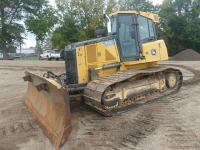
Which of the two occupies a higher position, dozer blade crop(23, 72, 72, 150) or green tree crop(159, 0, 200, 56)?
green tree crop(159, 0, 200, 56)

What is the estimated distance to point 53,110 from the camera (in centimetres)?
555

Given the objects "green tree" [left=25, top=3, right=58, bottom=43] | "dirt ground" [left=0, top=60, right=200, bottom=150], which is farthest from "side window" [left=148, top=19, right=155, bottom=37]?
"green tree" [left=25, top=3, right=58, bottom=43]

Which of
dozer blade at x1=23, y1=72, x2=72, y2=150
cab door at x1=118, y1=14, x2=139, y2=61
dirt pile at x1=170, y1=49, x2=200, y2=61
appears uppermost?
cab door at x1=118, y1=14, x2=139, y2=61

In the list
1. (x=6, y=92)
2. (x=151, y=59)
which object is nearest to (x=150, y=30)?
(x=151, y=59)

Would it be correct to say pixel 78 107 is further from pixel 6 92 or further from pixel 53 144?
pixel 6 92

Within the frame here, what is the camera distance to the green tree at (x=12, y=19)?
38531mm

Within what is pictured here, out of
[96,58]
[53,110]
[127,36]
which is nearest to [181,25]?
[127,36]

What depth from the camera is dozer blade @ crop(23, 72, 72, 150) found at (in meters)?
4.88

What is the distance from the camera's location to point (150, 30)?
8.12 metres

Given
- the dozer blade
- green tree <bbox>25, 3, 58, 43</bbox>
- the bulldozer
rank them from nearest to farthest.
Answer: the dozer blade → the bulldozer → green tree <bbox>25, 3, 58, 43</bbox>

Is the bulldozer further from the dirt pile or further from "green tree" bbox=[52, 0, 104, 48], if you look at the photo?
"green tree" bbox=[52, 0, 104, 48]

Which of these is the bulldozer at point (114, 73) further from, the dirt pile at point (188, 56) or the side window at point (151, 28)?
the dirt pile at point (188, 56)

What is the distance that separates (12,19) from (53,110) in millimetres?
38006

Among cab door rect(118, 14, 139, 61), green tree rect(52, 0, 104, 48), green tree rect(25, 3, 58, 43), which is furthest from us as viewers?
green tree rect(25, 3, 58, 43)
